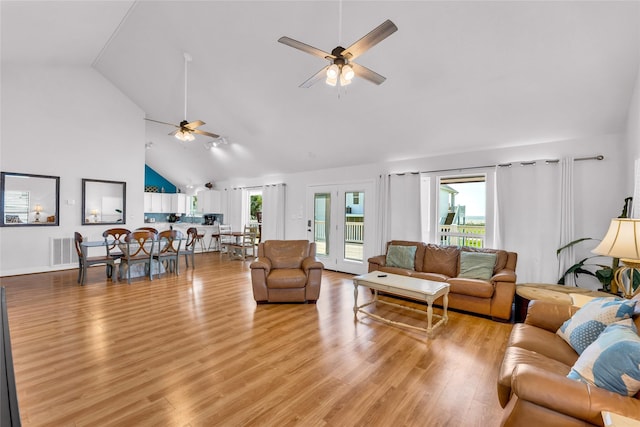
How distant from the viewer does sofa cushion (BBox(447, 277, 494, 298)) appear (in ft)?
12.0

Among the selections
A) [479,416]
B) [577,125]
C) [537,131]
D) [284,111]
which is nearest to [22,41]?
[284,111]

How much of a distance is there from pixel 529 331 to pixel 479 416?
31.1 inches

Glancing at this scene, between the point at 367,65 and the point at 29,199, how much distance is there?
280 inches

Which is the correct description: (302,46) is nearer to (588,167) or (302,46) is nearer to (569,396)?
(569,396)

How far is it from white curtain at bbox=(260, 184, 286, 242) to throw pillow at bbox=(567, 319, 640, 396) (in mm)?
6660

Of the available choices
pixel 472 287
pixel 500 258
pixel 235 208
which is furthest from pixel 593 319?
pixel 235 208

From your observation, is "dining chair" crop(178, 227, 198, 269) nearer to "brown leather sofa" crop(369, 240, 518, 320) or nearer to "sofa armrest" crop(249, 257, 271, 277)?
"sofa armrest" crop(249, 257, 271, 277)

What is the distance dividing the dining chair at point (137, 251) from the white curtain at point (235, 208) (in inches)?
142

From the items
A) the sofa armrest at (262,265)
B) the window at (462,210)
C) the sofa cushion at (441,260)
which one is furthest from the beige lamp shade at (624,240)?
the sofa armrest at (262,265)

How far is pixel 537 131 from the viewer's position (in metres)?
3.96

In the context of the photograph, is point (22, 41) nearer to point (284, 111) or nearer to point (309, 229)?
point (284, 111)

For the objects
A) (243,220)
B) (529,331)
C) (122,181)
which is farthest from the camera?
(243,220)

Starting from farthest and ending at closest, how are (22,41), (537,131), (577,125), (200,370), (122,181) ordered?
(122,181) → (22,41) → (537,131) → (577,125) → (200,370)

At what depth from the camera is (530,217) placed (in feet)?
13.6
